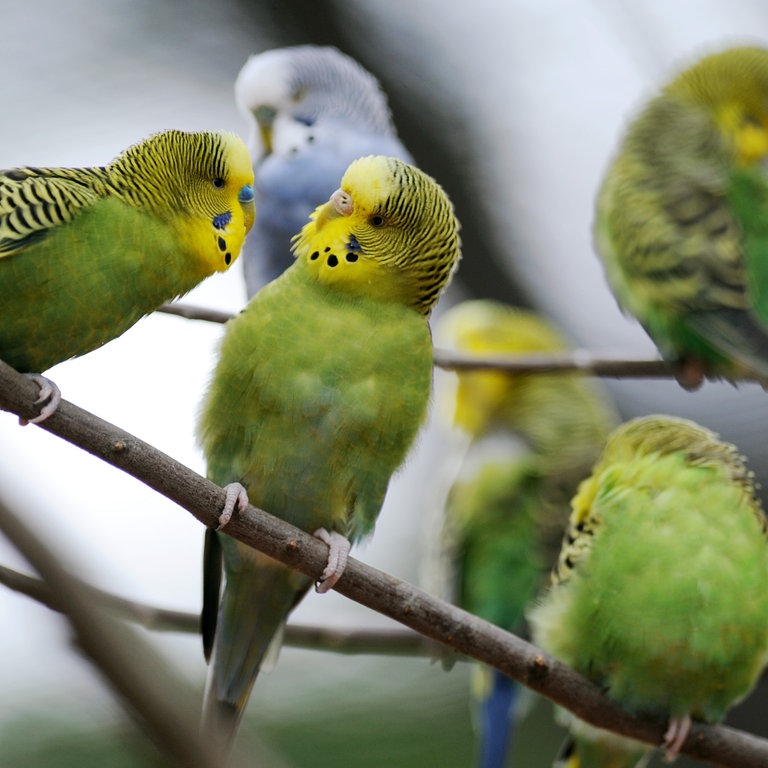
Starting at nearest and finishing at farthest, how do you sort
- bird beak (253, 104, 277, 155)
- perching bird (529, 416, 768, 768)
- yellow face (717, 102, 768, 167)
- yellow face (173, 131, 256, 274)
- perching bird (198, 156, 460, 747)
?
yellow face (173, 131, 256, 274)
perching bird (198, 156, 460, 747)
perching bird (529, 416, 768, 768)
yellow face (717, 102, 768, 167)
bird beak (253, 104, 277, 155)

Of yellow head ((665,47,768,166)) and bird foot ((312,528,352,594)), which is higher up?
yellow head ((665,47,768,166))

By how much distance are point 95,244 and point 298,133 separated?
2089 millimetres

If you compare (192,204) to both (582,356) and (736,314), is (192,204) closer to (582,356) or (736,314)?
(582,356)

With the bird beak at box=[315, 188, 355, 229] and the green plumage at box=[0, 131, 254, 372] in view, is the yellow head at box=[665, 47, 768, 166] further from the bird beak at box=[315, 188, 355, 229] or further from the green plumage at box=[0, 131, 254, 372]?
the green plumage at box=[0, 131, 254, 372]

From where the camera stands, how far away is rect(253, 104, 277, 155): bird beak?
4.00 meters

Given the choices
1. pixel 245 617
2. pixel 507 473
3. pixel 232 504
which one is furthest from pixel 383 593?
pixel 507 473

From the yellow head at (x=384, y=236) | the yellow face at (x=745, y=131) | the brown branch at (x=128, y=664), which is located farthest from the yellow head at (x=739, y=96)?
the brown branch at (x=128, y=664)

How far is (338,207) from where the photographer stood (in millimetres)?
2186

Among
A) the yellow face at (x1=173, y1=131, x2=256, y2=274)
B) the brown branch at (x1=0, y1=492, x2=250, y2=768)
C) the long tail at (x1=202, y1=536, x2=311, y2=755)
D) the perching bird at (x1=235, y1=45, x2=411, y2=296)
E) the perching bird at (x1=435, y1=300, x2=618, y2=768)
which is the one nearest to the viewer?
the brown branch at (x1=0, y1=492, x2=250, y2=768)

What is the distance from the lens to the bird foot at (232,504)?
81.4 inches

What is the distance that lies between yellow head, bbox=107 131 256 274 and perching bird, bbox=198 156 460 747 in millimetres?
395

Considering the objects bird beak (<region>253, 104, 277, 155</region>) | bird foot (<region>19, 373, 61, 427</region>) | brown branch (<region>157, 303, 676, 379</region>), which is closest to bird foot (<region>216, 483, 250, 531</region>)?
bird foot (<region>19, 373, 61, 427</region>)

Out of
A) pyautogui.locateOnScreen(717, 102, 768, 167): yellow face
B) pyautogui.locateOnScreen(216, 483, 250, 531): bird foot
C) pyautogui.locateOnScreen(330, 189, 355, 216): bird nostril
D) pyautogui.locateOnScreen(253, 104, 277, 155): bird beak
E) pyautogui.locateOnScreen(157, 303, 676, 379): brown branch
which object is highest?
pyautogui.locateOnScreen(717, 102, 768, 167): yellow face

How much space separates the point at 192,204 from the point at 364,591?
2.83ft
